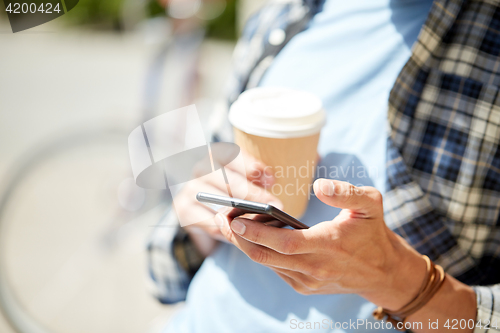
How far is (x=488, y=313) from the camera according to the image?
1.83 feet

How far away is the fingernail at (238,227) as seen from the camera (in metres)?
0.42

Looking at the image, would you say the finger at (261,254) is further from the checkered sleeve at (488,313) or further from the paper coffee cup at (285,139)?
the checkered sleeve at (488,313)

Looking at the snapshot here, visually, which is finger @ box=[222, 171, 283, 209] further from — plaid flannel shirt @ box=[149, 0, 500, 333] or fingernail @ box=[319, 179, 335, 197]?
plaid flannel shirt @ box=[149, 0, 500, 333]

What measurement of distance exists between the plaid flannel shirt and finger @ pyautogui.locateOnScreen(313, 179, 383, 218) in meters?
0.16

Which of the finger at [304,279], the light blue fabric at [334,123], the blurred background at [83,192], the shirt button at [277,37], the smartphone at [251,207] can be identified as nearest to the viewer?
the smartphone at [251,207]

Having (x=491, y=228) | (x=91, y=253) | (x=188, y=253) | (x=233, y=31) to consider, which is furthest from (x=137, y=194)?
(x=233, y=31)

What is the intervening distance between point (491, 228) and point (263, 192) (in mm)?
424

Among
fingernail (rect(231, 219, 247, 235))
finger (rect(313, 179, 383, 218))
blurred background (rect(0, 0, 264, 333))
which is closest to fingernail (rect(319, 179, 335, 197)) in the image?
finger (rect(313, 179, 383, 218))

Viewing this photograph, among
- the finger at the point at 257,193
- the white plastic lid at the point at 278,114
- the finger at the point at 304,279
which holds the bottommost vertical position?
the finger at the point at 304,279

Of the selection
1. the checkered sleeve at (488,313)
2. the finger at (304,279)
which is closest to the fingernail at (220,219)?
the finger at (304,279)

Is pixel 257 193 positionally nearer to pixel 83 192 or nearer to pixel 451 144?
pixel 451 144

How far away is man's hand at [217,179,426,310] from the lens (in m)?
0.42

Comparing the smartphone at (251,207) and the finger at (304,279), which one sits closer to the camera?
the smartphone at (251,207)

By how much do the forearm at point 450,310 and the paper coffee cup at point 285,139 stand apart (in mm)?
268
